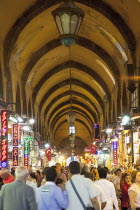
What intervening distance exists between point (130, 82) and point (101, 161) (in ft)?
56.7

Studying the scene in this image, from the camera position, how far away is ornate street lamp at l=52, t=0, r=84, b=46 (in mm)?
8672

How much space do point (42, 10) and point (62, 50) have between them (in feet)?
25.7

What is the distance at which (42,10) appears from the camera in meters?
19.4

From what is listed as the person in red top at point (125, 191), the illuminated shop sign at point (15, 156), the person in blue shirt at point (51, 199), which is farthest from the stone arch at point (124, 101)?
the person in blue shirt at point (51, 199)

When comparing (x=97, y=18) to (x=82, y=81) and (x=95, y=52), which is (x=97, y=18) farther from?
(x=82, y=81)

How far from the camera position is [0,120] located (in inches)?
709

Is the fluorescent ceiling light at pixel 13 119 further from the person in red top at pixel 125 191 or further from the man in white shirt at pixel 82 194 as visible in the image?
the man in white shirt at pixel 82 194

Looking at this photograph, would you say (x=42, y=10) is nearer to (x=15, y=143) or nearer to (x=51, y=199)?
(x=15, y=143)

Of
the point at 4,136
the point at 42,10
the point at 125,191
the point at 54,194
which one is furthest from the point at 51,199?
the point at 42,10

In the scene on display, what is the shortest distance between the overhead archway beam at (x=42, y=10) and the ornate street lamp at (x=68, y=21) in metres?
10.4

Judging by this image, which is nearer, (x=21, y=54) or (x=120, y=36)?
(x=120, y=36)

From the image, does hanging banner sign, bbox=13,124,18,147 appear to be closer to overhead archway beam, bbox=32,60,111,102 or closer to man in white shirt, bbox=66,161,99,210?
overhead archway beam, bbox=32,60,111,102

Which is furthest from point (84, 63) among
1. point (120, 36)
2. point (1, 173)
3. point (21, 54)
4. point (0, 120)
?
point (1, 173)

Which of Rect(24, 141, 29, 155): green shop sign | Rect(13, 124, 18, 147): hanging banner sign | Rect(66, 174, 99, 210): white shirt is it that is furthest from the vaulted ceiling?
Rect(66, 174, 99, 210): white shirt
